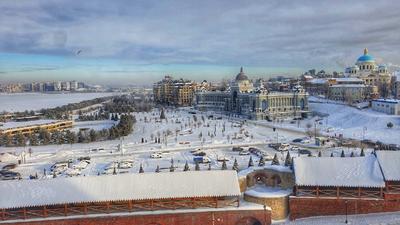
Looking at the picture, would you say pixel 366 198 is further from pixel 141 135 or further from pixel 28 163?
pixel 141 135

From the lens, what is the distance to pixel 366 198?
16.8 meters

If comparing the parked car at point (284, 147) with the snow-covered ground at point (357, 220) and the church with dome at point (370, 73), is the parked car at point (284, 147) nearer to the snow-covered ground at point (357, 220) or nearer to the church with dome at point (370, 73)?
the snow-covered ground at point (357, 220)

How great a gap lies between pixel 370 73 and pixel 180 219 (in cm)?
7270

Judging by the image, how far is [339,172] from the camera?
1731 centimetres

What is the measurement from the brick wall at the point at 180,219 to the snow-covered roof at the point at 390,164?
5047mm

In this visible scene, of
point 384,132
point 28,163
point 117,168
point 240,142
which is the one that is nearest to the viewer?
point 117,168

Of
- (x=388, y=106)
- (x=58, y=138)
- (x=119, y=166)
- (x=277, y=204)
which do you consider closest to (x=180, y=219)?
(x=277, y=204)

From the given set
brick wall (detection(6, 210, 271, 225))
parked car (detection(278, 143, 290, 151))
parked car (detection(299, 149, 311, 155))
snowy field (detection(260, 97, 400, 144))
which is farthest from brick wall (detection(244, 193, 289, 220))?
snowy field (detection(260, 97, 400, 144))

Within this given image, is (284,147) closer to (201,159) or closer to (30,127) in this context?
(201,159)

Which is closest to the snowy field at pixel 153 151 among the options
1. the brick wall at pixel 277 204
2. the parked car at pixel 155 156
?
the parked car at pixel 155 156

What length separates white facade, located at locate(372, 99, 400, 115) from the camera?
4694cm

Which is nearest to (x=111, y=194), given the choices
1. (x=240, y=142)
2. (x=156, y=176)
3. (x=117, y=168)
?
(x=156, y=176)

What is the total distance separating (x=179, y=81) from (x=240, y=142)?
2408 inches

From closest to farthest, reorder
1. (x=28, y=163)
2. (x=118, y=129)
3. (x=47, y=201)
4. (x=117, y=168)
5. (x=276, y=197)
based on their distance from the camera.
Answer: (x=47, y=201)
(x=276, y=197)
(x=117, y=168)
(x=28, y=163)
(x=118, y=129)
